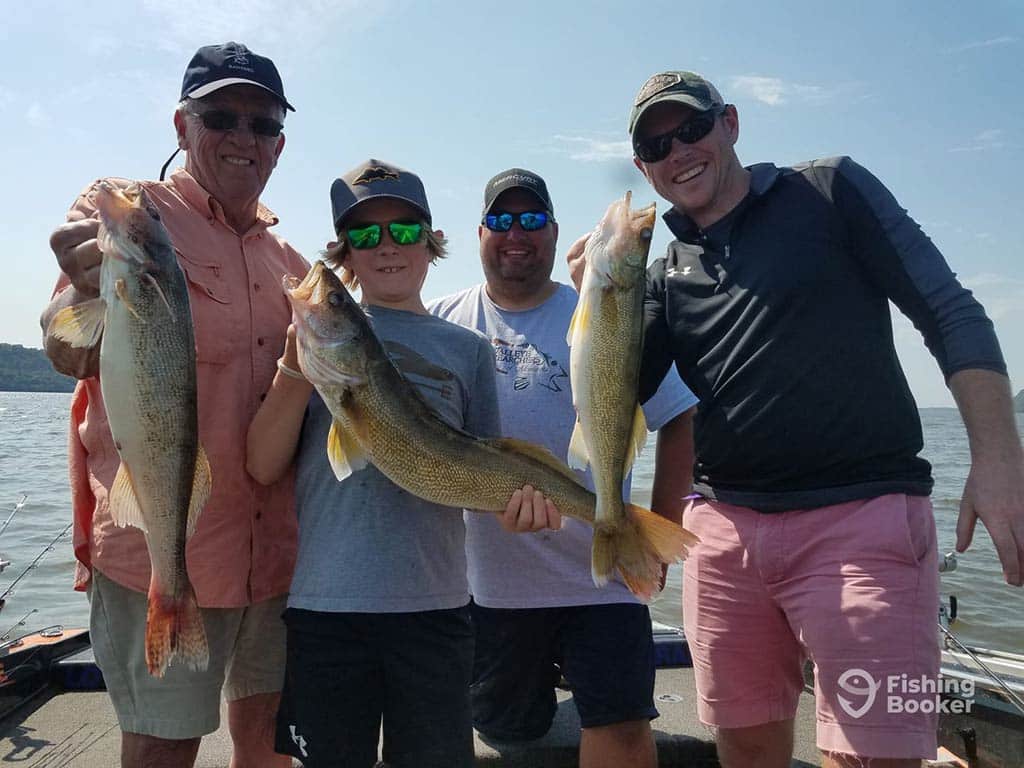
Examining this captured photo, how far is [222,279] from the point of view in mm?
3266

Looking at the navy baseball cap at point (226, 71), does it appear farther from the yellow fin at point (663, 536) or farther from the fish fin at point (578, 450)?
the yellow fin at point (663, 536)

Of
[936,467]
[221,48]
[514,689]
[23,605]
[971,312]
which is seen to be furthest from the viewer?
[936,467]

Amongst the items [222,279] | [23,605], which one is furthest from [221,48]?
[23,605]

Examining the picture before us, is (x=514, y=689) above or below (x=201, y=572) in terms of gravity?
below

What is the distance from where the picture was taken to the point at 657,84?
3463mm

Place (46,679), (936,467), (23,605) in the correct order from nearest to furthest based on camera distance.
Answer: (46,679) < (23,605) < (936,467)

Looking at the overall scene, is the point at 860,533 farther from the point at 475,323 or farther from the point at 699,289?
the point at 475,323

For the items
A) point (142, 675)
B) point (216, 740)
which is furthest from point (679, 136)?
point (216, 740)

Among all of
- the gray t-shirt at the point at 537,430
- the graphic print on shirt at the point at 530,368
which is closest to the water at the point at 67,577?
the gray t-shirt at the point at 537,430

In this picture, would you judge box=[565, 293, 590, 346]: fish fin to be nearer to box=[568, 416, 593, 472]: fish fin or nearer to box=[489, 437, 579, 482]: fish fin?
box=[568, 416, 593, 472]: fish fin

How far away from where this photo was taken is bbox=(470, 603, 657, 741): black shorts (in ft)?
12.2

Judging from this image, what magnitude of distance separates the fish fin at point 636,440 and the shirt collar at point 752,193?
1.01 metres

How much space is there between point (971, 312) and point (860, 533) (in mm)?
933

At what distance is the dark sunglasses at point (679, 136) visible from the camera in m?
3.38
